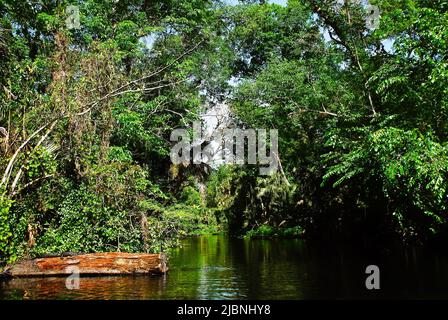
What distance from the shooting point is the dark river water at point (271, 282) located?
36.0 feet

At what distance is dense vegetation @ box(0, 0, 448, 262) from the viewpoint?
14992 millimetres

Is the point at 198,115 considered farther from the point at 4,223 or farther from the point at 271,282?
the point at 271,282

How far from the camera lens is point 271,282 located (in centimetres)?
1288

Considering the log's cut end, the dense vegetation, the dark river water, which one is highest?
the dense vegetation

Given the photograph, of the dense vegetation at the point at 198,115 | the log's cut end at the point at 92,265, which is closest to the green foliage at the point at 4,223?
the dense vegetation at the point at 198,115

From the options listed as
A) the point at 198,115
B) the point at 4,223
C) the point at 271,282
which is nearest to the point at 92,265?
the point at 4,223

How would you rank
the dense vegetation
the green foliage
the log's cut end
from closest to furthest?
the green foliage < the log's cut end < the dense vegetation

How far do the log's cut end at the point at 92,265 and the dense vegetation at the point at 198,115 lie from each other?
0.79m

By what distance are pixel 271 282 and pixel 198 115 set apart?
1483cm

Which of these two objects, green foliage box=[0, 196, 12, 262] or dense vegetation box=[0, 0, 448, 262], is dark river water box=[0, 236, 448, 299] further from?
dense vegetation box=[0, 0, 448, 262]

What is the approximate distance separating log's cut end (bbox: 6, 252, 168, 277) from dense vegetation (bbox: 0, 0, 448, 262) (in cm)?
79

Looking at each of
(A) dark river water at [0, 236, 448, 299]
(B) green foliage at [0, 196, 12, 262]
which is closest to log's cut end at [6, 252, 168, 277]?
(A) dark river water at [0, 236, 448, 299]
